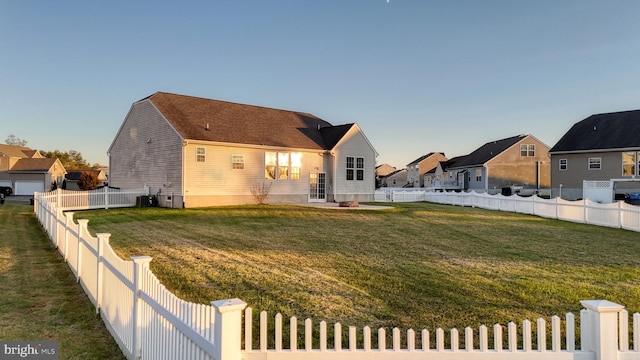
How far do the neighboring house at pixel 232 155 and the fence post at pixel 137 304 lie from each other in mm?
17265

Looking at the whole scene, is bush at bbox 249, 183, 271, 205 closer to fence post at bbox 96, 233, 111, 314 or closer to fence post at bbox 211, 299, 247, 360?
fence post at bbox 96, 233, 111, 314

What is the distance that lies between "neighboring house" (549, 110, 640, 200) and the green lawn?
62.5 ft

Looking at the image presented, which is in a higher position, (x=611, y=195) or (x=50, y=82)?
(x=50, y=82)

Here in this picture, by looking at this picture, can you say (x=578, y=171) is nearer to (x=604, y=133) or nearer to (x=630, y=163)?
(x=604, y=133)

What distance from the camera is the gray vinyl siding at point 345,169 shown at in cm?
2630

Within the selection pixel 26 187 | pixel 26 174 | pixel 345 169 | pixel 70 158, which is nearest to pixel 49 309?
pixel 345 169

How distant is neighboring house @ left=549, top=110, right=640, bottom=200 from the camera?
28.2 metres

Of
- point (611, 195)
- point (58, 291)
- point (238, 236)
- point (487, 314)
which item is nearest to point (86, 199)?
point (238, 236)

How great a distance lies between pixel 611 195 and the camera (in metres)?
23.5

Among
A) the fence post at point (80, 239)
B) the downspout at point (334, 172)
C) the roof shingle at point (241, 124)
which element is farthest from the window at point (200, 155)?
the fence post at point (80, 239)

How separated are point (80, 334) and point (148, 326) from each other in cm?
178

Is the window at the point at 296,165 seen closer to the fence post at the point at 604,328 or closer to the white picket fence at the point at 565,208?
the white picket fence at the point at 565,208

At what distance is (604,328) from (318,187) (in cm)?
2328

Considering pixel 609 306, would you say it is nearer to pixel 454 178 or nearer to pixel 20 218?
→ pixel 20 218
